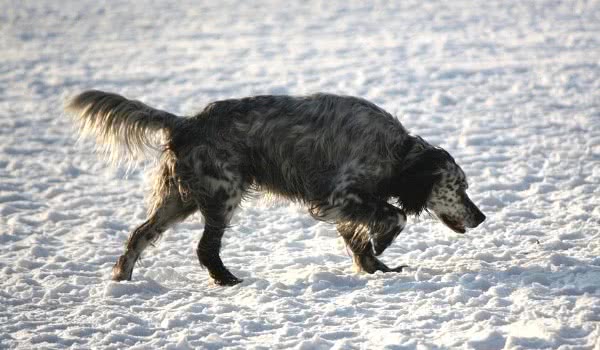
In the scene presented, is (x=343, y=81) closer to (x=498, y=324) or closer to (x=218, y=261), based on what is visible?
(x=218, y=261)

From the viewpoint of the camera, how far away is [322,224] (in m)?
7.27

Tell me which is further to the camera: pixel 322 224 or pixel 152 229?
pixel 322 224

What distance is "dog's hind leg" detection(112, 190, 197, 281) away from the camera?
6012 mm

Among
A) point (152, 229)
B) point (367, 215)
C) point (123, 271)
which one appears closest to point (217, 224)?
point (152, 229)

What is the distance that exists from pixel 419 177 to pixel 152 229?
79.8 inches

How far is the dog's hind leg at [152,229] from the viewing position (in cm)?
601

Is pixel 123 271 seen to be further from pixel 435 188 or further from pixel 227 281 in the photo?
pixel 435 188

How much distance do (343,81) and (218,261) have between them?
707 cm

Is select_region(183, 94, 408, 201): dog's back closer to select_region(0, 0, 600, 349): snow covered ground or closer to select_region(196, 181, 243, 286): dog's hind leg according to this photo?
select_region(196, 181, 243, 286): dog's hind leg

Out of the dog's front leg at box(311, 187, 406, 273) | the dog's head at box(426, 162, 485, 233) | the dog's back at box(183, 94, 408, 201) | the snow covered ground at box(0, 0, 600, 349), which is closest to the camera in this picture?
Answer: the snow covered ground at box(0, 0, 600, 349)

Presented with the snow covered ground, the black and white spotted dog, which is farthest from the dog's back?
the snow covered ground

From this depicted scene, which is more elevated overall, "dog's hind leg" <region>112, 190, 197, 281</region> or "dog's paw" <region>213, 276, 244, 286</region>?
"dog's hind leg" <region>112, 190, 197, 281</region>

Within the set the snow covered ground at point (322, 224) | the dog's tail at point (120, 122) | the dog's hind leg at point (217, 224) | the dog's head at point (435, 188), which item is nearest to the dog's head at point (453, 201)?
the dog's head at point (435, 188)

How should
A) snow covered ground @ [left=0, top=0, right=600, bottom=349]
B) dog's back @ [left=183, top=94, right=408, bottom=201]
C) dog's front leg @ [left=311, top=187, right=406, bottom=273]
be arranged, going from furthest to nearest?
dog's back @ [left=183, top=94, right=408, bottom=201]
dog's front leg @ [left=311, top=187, right=406, bottom=273]
snow covered ground @ [left=0, top=0, right=600, bottom=349]
